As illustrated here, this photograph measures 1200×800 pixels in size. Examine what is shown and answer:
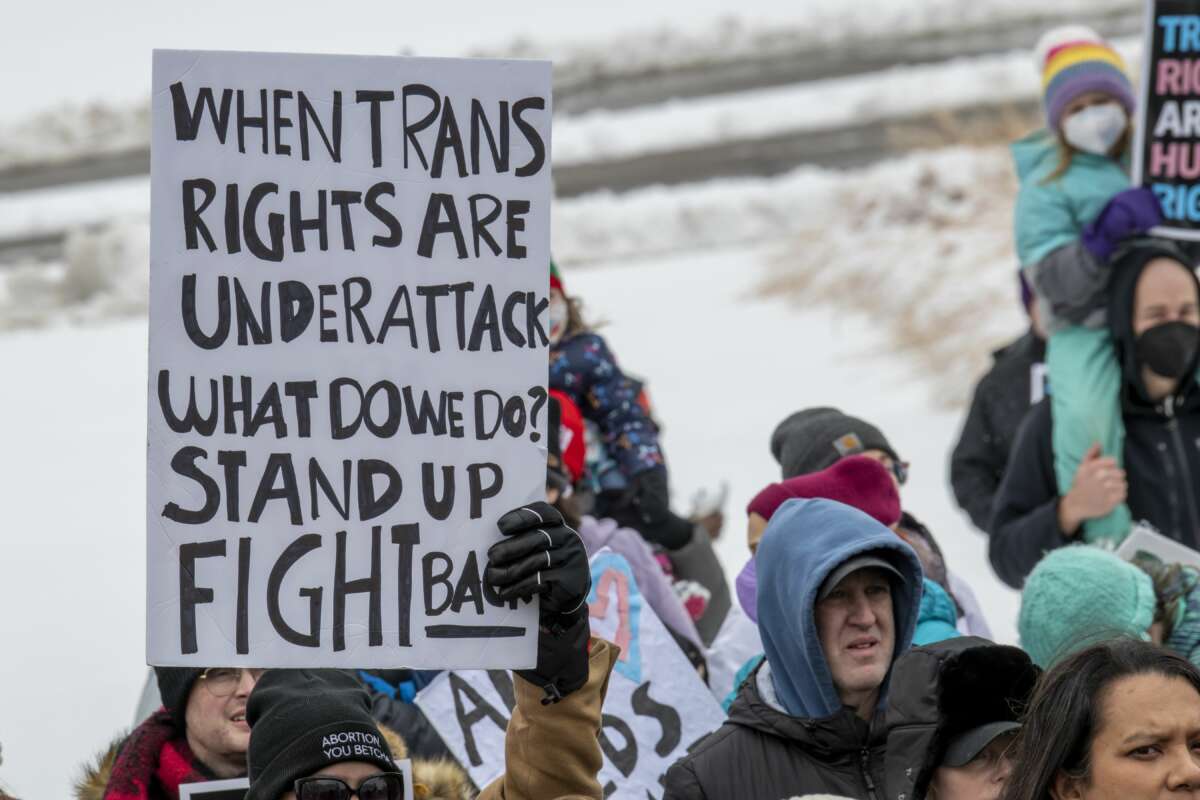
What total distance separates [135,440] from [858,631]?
7.85m

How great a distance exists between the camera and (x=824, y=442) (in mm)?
4648

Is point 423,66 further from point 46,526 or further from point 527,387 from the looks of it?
point 46,526

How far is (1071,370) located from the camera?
5.57 m

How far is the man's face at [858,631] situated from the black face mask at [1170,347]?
204 cm

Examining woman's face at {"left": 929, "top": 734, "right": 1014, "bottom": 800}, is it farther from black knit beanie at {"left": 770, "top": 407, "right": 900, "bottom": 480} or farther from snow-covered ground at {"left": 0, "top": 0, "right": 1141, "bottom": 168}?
snow-covered ground at {"left": 0, "top": 0, "right": 1141, "bottom": 168}

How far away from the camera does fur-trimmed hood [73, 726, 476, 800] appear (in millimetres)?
3654

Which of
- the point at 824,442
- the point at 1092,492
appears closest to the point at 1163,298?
the point at 1092,492

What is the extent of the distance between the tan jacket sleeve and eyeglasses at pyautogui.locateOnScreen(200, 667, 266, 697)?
0.84 meters

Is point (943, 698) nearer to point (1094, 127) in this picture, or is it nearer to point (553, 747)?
point (553, 747)

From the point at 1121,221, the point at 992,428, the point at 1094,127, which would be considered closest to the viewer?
the point at 1121,221

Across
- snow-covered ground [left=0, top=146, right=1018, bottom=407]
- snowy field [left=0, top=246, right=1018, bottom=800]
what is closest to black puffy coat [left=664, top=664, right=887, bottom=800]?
snowy field [left=0, top=246, right=1018, bottom=800]

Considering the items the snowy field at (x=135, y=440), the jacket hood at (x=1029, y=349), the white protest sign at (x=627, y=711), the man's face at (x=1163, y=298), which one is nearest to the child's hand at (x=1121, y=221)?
the man's face at (x=1163, y=298)

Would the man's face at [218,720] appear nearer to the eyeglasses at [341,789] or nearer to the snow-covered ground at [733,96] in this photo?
the eyeglasses at [341,789]

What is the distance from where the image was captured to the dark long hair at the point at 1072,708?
2.91 metres
